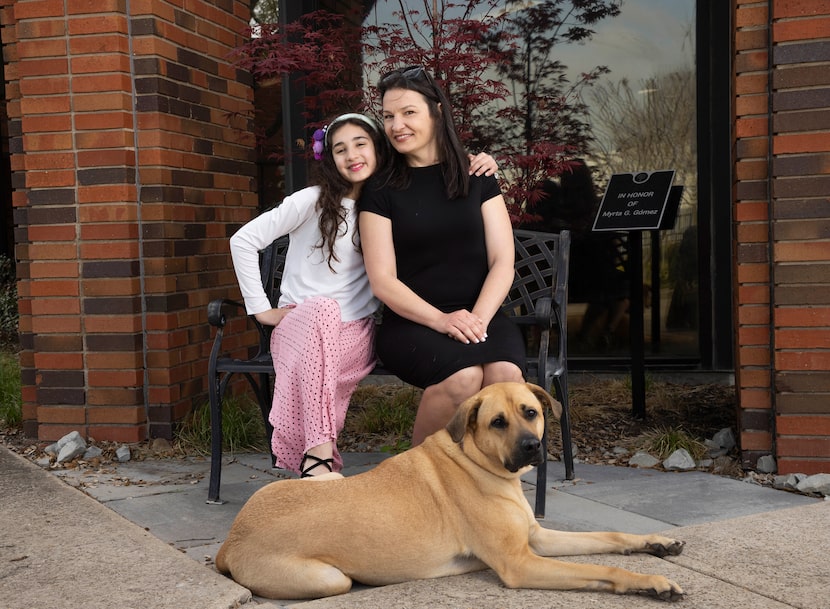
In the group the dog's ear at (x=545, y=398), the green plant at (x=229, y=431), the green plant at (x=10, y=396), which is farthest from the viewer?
the green plant at (x=10, y=396)

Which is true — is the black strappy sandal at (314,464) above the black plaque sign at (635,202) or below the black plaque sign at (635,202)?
below

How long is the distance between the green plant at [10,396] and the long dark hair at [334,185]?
283 cm

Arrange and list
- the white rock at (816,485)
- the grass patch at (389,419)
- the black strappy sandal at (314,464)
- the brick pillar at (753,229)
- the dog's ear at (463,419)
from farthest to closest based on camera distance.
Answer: the grass patch at (389,419)
the brick pillar at (753,229)
the white rock at (816,485)
the black strappy sandal at (314,464)
the dog's ear at (463,419)

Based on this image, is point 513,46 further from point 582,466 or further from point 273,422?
point 273,422

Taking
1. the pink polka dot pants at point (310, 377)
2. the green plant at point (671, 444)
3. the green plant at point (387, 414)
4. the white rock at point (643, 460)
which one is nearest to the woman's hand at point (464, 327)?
the pink polka dot pants at point (310, 377)

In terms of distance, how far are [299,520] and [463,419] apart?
65 centimetres

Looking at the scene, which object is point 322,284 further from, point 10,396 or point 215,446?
point 10,396

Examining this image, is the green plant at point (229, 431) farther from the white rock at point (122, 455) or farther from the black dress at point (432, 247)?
the black dress at point (432, 247)

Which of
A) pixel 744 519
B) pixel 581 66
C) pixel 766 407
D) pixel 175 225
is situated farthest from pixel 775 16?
pixel 175 225

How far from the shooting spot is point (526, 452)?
9.53 ft

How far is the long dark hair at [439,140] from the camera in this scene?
3955 millimetres

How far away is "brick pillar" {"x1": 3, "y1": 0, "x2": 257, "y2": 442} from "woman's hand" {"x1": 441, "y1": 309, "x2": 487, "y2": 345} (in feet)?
6.82

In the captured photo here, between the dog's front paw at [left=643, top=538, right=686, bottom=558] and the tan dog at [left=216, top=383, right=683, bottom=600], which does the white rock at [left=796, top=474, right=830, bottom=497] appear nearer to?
the dog's front paw at [left=643, top=538, right=686, bottom=558]

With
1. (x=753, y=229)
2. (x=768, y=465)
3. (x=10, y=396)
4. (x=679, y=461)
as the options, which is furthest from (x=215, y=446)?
(x=753, y=229)
